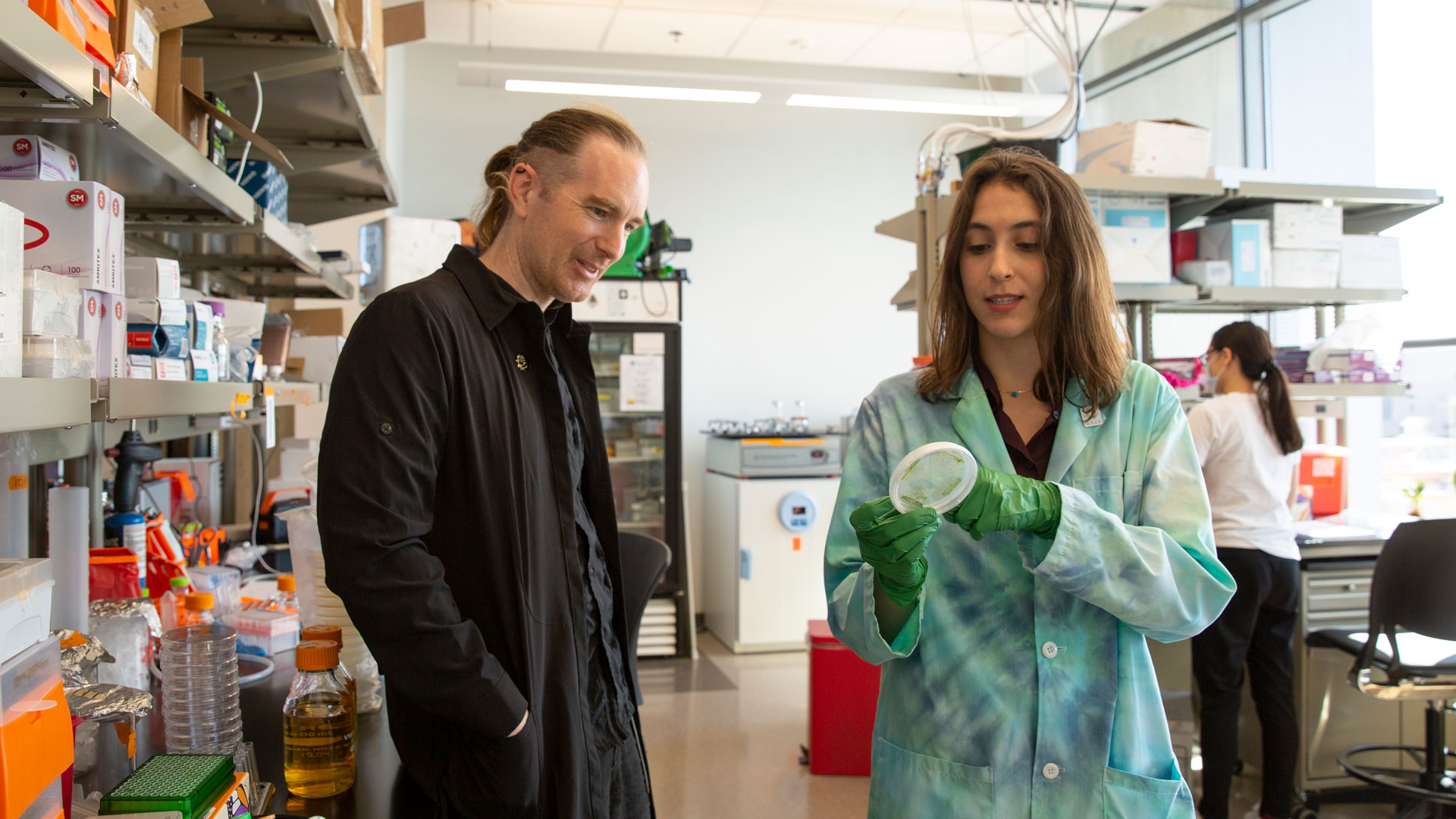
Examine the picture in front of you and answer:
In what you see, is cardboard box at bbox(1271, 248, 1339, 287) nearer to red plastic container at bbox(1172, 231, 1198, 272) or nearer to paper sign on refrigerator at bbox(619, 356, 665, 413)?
red plastic container at bbox(1172, 231, 1198, 272)

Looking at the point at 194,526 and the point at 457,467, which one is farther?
the point at 194,526

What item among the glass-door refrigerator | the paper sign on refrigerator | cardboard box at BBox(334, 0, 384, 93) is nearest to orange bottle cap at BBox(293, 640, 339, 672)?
cardboard box at BBox(334, 0, 384, 93)

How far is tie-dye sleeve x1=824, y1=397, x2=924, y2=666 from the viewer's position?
1143 mm

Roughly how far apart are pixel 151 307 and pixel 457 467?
0.58 meters

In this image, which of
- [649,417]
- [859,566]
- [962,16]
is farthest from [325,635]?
[962,16]

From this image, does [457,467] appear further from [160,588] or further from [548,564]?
[160,588]

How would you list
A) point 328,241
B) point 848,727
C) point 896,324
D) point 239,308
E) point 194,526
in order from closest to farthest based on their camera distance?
point 239,308 → point 194,526 → point 848,727 → point 328,241 → point 896,324

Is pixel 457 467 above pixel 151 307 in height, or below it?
below

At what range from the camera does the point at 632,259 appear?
512cm

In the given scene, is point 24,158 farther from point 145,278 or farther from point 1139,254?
point 1139,254

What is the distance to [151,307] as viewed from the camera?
4.48 feet

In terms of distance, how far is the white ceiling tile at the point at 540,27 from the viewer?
5.05m

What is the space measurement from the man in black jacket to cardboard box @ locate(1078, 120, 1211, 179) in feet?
8.04

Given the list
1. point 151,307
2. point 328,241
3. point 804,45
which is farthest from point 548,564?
point 804,45
